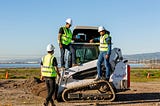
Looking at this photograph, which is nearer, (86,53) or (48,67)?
(48,67)

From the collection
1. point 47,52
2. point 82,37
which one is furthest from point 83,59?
point 47,52

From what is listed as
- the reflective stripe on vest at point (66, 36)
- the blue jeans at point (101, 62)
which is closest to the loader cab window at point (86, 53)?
the reflective stripe on vest at point (66, 36)

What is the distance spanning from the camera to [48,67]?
521 inches

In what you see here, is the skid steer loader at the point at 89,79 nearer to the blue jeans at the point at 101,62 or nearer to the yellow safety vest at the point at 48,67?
the blue jeans at the point at 101,62

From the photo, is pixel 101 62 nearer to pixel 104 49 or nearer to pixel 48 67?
pixel 104 49

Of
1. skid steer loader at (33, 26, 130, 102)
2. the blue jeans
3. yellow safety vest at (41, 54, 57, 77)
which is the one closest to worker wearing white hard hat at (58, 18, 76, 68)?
skid steer loader at (33, 26, 130, 102)

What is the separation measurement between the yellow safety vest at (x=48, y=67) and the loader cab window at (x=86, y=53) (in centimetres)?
235

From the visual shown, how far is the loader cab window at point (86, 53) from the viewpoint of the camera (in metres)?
15.4

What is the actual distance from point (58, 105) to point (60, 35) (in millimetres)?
2801

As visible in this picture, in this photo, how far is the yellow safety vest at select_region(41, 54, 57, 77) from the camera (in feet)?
43.0

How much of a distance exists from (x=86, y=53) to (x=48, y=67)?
276 cm

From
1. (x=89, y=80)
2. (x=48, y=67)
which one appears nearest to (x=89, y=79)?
(x=89, y=80)

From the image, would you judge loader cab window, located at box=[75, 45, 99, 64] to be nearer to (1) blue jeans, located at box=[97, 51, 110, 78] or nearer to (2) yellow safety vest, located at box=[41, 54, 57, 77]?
(1) blue jeans, located at box=[97, 51, 110, 78]

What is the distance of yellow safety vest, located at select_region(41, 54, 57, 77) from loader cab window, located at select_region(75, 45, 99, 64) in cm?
235
